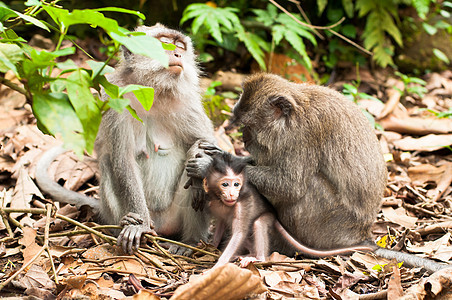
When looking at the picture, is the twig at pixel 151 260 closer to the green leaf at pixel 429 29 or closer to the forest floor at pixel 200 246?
the forest floor at pixel 200 246

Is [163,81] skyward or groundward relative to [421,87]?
skyward

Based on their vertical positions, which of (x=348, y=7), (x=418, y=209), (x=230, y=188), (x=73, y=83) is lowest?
(x=418, y=209)

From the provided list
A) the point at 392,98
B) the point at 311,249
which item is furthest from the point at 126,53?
the point at 392,98

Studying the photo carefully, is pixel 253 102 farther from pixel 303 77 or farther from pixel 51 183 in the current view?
pixel 303 77

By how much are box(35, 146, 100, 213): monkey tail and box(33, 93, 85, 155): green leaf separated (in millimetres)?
3022

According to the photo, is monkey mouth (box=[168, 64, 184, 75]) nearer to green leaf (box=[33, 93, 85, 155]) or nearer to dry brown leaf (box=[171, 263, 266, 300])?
green leaf (box=[33, 93, 85, 155])

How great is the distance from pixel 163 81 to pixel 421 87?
18.7 feet

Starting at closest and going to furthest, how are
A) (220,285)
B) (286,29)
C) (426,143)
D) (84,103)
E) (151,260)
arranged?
(84,103) → (220,285) → (151,260) → (426,143) → (286,29)

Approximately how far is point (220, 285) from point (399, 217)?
3.10m

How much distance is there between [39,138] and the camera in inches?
274

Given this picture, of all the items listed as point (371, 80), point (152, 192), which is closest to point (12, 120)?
point (152, 192)

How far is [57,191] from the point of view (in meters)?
5.86

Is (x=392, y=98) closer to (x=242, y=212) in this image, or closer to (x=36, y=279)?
(x=242, y=212)

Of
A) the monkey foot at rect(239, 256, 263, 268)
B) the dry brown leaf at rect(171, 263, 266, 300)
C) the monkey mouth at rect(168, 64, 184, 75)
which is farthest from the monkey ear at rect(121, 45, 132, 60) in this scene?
the dry brown leaf at rect(171, 263, 266, 300)
